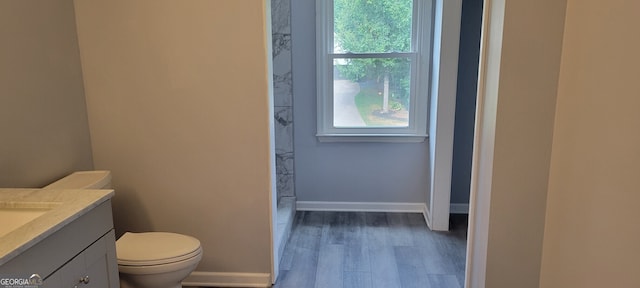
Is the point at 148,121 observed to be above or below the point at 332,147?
above

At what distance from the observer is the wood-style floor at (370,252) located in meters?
2.63

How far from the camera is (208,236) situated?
98.6 inches

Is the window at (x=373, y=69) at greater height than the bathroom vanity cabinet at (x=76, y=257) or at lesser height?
greater

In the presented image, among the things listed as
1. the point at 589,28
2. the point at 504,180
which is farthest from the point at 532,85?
the point at 504,180

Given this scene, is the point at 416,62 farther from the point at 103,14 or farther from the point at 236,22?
the point at 103,14

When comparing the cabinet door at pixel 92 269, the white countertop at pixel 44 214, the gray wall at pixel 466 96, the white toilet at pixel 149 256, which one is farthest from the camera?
the gray wall at pixel 466 96

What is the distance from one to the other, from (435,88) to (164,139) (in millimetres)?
2036

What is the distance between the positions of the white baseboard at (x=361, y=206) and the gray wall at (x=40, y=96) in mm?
1987

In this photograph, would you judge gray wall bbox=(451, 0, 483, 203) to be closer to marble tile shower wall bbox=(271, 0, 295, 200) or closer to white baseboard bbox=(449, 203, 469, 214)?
white baseboard bbox=(449, 203, 469, 214)

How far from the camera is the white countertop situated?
3.83ft

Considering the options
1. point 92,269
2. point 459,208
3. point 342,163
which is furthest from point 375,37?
point 92,269

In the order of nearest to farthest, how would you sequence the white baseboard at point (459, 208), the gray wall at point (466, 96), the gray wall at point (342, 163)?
the gray wall at point (466, 96) < the gray wall at point (342, 163) < the white baseboard at point (459, 208)

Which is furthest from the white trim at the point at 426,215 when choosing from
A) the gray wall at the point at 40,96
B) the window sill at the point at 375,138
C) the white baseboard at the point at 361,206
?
the gray wall at the point at 40,96

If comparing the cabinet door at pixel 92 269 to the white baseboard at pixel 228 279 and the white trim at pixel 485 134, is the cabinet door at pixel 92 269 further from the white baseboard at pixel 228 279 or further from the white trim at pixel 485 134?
the white trim at pixel 485 134
